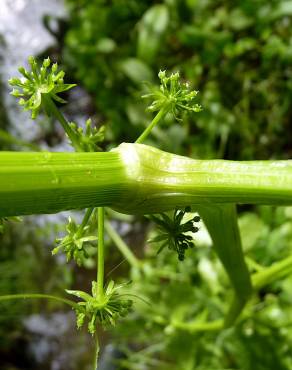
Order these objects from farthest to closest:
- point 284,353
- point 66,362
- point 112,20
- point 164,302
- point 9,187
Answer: point 66,362 → point 112,20 → point 164,302 → point 284,353 → point 9,187

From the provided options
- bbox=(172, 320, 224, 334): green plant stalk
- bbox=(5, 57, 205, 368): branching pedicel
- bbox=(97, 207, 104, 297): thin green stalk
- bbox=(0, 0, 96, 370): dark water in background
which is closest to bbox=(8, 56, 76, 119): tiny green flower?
bbox=(5, 57, 205, 368): branching pedicel

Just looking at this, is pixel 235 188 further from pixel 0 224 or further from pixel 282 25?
pixel 282 25

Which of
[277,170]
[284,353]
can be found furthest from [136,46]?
[277,170]

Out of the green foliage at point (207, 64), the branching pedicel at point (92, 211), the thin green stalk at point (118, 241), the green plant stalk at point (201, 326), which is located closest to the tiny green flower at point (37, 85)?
the branching pedicel at point (92, 211)

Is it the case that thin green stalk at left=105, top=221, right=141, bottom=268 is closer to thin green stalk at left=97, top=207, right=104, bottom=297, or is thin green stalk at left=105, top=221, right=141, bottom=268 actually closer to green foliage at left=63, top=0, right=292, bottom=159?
green foliage at left=63, top=0, right=292, bottom=159

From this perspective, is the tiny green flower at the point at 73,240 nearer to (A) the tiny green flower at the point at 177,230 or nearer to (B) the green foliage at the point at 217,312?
(A) the tiny green flower at the point at 177,230

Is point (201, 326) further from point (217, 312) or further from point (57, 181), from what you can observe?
point (57, 181)
